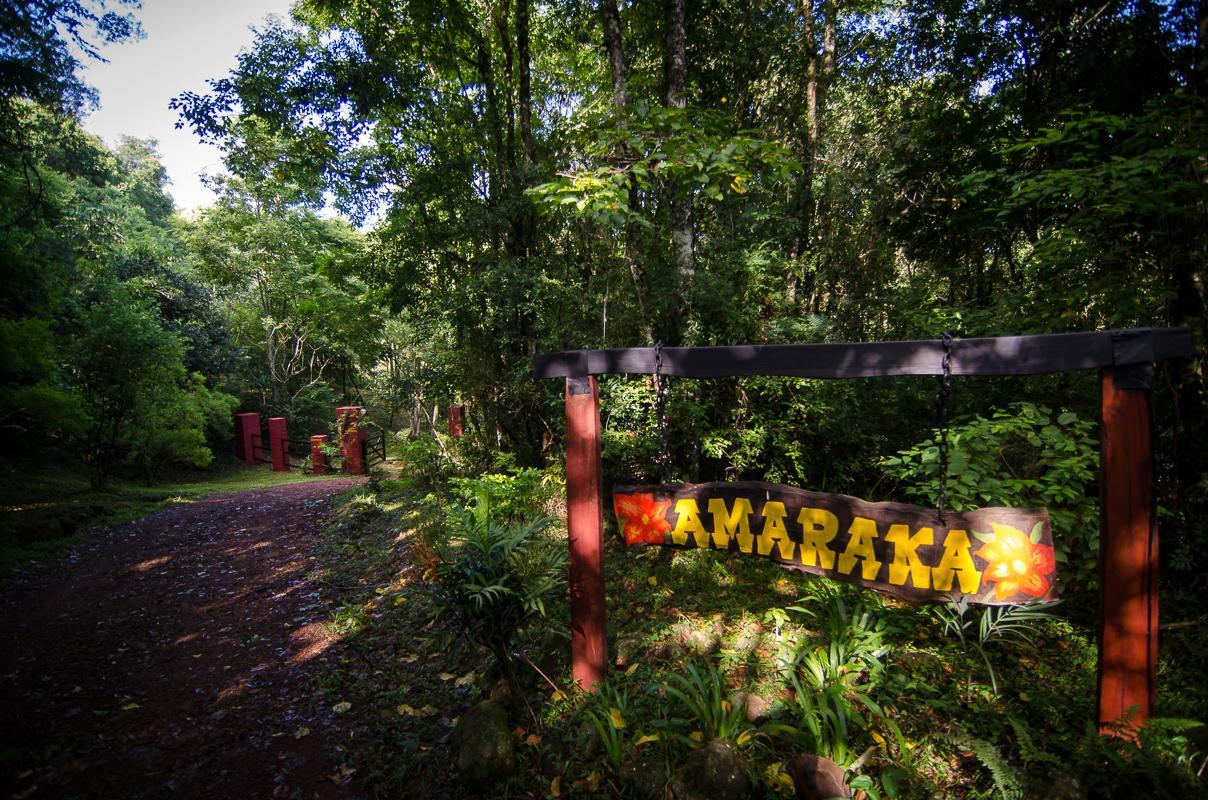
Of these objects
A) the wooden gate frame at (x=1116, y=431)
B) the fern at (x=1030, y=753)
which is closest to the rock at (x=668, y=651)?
the fern at (x=1030, y=753)

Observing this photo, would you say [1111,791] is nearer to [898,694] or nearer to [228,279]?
[898,694]

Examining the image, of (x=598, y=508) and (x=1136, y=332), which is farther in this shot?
(x=598, y=508)

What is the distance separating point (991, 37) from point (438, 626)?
9.69 meters

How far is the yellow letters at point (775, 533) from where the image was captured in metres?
2.93

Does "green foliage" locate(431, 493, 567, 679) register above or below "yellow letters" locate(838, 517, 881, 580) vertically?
below

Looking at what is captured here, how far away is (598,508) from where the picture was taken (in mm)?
3570

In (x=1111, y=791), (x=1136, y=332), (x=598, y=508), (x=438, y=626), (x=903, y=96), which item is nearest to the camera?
(x=1136, y=332)

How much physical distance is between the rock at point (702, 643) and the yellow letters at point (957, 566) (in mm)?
2041

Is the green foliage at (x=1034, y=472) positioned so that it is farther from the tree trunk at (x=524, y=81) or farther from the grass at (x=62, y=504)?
the grass at (x=62, y=504)

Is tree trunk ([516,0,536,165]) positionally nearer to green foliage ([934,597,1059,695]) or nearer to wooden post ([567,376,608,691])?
wooden post ([567,376,608,691])

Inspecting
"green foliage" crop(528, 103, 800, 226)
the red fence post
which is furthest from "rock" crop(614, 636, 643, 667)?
the red fence post

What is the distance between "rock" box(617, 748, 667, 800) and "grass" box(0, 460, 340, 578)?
27.7ft

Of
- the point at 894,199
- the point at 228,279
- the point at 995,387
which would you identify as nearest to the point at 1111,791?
the point at 995,387

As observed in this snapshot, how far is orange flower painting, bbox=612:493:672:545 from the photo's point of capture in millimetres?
3289
